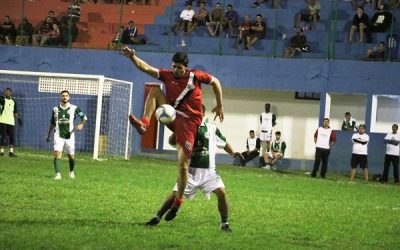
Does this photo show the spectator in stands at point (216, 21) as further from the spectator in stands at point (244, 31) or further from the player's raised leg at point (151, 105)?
the player's raised leg at point (151, 105)

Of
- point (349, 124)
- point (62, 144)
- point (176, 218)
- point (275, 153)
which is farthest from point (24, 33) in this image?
point (176, 218)

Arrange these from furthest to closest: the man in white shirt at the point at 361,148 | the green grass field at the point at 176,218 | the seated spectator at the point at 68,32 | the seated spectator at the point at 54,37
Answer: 1. the seated spectator at the point at 54,37
2. the seated spectator at the point at 68,32
3. the man in white shirt at the point at 361,148
4. the green grass field at the point at 176,218

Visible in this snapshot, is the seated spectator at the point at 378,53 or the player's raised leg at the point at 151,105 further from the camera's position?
the seated spectator at the point at 378,53

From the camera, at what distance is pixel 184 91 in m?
10.5

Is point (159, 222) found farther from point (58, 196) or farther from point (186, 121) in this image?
point (58, 196)

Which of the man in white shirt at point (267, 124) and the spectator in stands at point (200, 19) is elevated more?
the spectator in stands at point (200, 19)

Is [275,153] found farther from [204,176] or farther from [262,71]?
[204,176]

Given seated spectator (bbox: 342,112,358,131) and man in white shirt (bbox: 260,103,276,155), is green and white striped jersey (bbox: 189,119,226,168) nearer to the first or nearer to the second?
seated spectator (bbox: 342,112,358,131)

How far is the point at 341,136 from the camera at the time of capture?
29.1 metres

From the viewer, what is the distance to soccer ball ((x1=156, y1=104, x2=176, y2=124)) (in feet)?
33.0

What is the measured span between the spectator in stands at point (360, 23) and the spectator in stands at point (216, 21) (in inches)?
202

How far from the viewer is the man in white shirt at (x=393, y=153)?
26.6 m

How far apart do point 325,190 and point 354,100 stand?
A: 11.3m

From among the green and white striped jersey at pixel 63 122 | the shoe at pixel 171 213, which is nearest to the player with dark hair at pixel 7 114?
the green and white striped jersey at pixel 63 122
